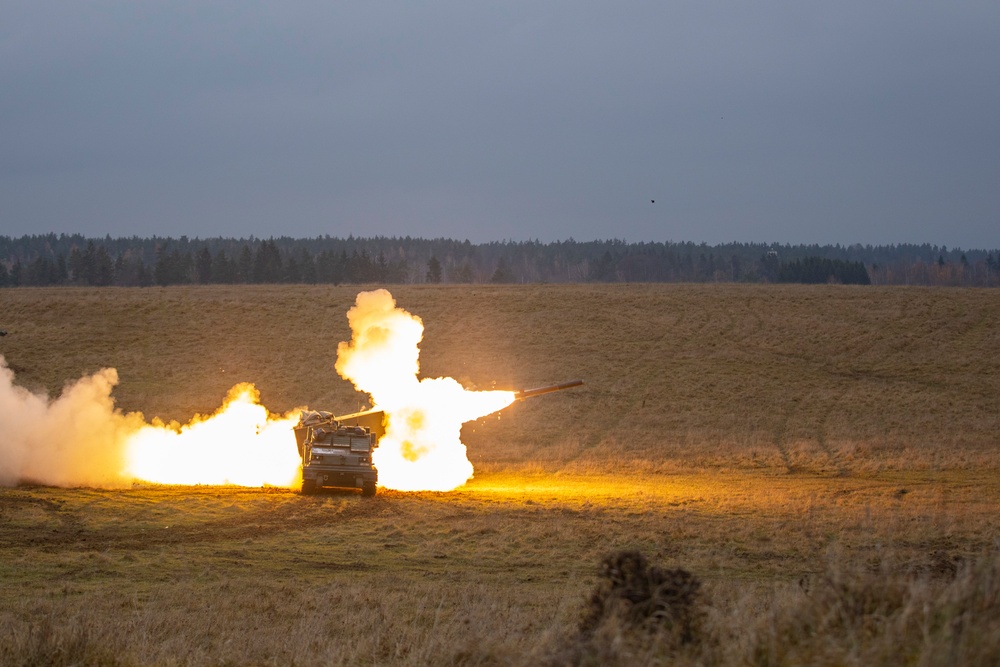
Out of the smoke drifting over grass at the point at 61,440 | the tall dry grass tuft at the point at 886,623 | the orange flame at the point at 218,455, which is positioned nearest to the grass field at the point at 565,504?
the tall dry grass tuft at the point at 886,623

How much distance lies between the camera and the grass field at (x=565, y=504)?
958cm

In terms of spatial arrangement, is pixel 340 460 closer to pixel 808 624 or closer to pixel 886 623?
pixel 808 624

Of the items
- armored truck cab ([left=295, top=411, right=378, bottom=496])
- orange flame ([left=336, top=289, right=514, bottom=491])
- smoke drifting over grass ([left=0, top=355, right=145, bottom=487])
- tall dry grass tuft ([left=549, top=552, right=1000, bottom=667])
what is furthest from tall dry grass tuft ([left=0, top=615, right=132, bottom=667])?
orange flame ([left=336, top=289, right=514, bottom=491])

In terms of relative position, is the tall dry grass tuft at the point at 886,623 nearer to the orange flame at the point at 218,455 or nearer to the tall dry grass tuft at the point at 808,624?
the tall dry grass tuft at the point at 808,624

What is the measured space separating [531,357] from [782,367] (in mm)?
14654

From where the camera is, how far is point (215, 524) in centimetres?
2362

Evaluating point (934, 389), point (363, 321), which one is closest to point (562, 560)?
point (363, 321)

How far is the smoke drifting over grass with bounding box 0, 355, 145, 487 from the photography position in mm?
30656

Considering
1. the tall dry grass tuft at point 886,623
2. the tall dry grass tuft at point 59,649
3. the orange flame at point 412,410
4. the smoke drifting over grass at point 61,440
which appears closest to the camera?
the tall dry grass tuft at point 886,623

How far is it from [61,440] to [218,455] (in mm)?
4838

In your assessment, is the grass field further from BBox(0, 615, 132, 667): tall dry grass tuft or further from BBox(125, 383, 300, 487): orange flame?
BBox(125, 383, 300, 487): orange flame

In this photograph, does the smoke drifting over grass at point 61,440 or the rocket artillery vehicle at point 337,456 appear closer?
the rocket artillery vehicle at point 337,456

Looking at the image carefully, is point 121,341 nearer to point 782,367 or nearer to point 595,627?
point 782,367

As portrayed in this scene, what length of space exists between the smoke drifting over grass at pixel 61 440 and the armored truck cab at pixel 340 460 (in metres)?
6.36
